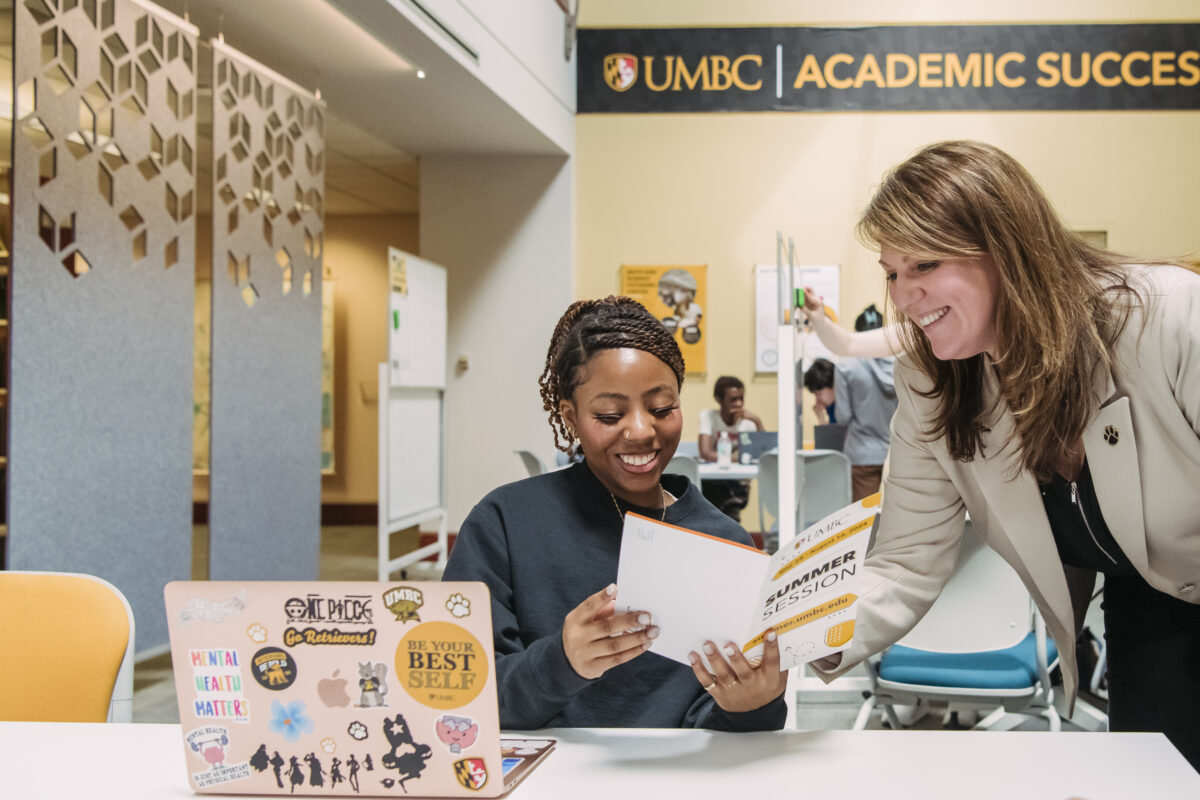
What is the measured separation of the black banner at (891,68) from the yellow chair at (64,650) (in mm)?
5871

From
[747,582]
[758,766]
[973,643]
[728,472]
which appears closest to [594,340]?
[747,582]

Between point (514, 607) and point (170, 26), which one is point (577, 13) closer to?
point (170, 26)

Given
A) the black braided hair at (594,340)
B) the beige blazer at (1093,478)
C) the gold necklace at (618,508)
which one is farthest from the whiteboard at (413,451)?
the beige blazer at (1093,478)

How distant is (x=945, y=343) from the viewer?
1.27 meters

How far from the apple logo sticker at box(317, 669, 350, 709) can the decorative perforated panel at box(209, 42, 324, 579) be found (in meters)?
3.31

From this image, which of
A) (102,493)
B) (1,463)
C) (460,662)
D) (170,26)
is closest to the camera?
(460,662)

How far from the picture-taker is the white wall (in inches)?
266

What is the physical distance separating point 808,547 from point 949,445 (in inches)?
18.2

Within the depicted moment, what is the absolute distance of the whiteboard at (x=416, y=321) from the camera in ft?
18.4

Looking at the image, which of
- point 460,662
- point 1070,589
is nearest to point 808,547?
point 460,662

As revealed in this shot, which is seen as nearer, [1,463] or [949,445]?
[949,445]

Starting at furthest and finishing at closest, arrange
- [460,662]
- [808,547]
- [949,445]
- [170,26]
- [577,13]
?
[577,13] → [170,26] → [949,445] → [808,547] → [460,662]

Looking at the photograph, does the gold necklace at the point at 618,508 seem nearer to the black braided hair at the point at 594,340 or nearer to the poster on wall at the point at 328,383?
the black braided hair at the point at 594,340

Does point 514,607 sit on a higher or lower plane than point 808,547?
lower
